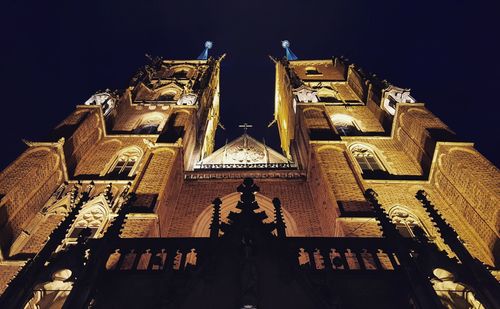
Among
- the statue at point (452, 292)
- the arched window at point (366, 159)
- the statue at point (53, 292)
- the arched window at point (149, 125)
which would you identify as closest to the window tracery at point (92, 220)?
the statue at point (53, 292)

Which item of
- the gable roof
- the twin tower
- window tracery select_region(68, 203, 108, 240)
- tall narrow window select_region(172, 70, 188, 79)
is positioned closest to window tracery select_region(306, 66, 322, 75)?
the twin tower

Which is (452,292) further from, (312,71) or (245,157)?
(312,71)

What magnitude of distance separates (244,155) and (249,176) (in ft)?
11.7

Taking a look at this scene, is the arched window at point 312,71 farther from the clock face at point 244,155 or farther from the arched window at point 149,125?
the arched window at point 149,125

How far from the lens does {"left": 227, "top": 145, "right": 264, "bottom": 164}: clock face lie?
59.6 ft

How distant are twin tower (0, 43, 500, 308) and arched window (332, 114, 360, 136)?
7cm

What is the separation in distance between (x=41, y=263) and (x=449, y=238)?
7265 millimetres

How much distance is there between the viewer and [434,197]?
501 inches

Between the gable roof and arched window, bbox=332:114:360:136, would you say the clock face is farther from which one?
arched window, bbox=332:114:360:136

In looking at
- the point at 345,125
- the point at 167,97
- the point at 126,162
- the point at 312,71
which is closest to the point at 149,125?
the point at 126,162

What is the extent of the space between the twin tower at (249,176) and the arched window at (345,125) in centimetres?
7

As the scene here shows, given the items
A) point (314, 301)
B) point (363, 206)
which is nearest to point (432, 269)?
point (314, 301)

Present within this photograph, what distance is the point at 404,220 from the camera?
38.6ft

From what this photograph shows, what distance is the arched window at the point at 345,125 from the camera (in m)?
18.2
